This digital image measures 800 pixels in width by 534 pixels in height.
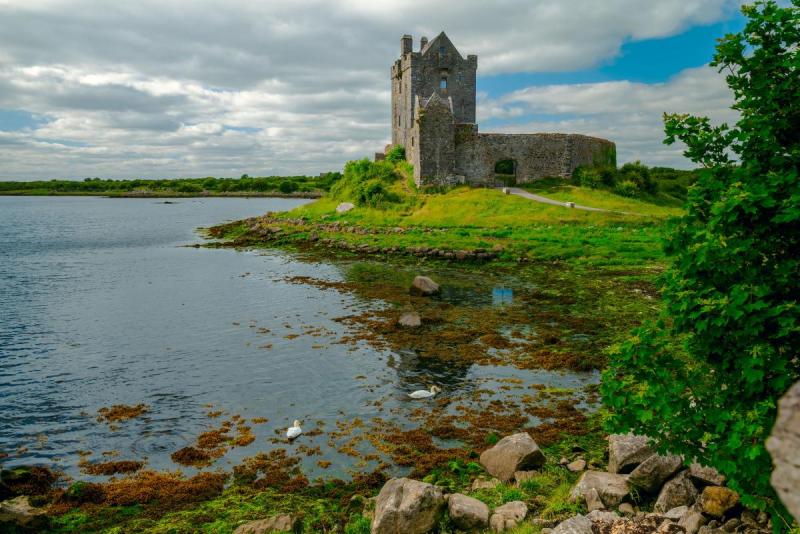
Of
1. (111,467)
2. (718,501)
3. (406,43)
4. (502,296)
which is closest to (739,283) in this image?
(718,501)

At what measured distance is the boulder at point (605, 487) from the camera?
31.6 feet

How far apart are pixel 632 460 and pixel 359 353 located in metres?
12.3

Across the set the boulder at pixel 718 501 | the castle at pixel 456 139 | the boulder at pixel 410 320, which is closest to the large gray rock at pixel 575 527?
the boulder at pixel 718 501

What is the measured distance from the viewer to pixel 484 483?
1150 cm

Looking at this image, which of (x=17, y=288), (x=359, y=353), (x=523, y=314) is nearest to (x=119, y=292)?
(x=17, y=288)

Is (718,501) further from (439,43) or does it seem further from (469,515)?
(439,43)

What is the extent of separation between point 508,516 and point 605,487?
181cm

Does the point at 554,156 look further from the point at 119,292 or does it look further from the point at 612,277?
the point at 119,292

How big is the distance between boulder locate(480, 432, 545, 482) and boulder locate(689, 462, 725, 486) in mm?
3247

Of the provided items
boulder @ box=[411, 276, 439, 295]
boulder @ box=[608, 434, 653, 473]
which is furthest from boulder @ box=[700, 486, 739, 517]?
boulder @ box=[411, 276, 439, 295]

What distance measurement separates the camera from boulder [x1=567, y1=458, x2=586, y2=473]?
11776 millimetres

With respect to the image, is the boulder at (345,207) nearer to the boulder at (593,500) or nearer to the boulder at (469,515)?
the boulder at (469,515)

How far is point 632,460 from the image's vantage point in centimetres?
1080

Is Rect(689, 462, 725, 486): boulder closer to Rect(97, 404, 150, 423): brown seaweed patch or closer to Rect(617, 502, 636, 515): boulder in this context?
Rect(617, 502, 636, 515): boulder
